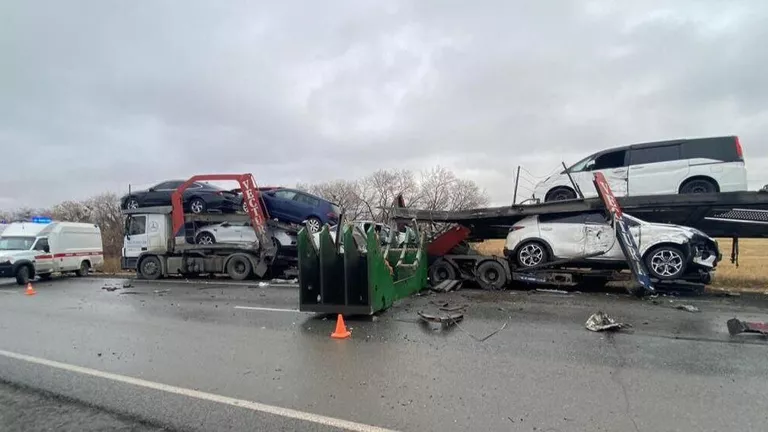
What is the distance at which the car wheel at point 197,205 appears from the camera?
16.7 m

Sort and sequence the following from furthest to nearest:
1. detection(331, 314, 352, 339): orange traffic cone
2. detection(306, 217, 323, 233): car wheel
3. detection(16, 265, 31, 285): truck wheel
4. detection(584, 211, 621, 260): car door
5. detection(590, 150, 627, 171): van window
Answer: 1. detection(16, 265, 31, 285): truck wheel
2. detection(306, 217, 323, 233): car wheel
3. detection(590, 150, 627, 171): van window
4. detection(584, 211, 621, 260): car door
5. detection(331, 314, 352, 339): orange traffic cone

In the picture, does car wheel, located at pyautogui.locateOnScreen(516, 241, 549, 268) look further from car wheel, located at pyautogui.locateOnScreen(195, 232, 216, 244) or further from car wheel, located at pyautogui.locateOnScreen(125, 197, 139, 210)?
car wheel, located at pyautogui.locateOnScreen(125, 197, 139, 210)

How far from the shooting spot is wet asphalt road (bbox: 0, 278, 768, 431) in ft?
12.2

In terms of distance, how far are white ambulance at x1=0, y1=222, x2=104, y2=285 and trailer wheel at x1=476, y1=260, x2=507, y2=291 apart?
57.1 ft

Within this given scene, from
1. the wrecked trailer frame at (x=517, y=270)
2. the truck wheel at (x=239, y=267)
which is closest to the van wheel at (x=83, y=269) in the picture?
the truck wheel at (x=239, y=267)

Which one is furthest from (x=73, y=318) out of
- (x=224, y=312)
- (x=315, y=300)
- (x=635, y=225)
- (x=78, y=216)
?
(x=78, y=216)

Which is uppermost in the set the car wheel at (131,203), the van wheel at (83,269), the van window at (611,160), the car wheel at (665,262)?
the van window at (611,160)

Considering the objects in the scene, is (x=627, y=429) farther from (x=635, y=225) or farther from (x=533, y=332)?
(x=635, y=225)

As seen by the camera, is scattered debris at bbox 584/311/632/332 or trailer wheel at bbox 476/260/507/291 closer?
scattered debris at bbox 584/311/632/332

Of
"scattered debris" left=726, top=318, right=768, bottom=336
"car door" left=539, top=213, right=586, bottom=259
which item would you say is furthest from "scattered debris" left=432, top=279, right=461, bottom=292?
"scattered debris" left=726, top=318, right=768, bottom=336

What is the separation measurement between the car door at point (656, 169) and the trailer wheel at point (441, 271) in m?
5.07

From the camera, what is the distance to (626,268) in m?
11.0

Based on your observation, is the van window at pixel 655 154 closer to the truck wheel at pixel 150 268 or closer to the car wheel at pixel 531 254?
the car wheel at pixel 531 254

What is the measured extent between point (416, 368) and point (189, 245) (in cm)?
1375
